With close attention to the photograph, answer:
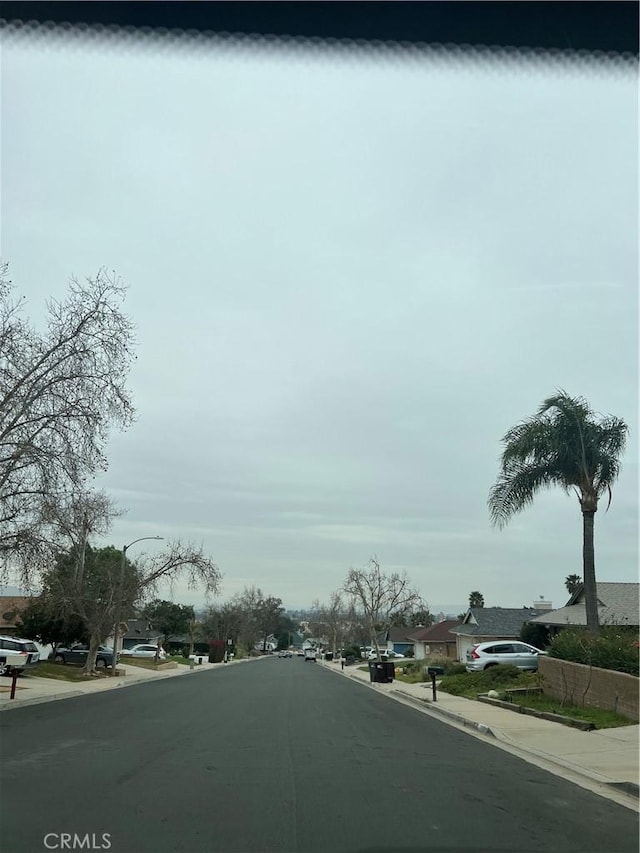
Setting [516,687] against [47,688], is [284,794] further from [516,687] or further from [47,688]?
[47,688]

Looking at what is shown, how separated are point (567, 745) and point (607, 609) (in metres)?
24.6

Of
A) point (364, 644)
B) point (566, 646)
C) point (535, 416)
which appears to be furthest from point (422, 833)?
point (364, 644)

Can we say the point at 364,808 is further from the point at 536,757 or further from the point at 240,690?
the point at 240,690

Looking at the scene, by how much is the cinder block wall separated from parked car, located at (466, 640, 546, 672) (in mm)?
8795

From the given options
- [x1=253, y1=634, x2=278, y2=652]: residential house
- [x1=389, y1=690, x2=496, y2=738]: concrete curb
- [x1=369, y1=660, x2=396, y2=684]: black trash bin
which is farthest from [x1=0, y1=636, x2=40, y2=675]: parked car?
[x1=253, y1=634, x2=278, y2=652]: residential house

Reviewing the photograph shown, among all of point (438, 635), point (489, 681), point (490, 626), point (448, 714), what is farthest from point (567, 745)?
point (438, 635)

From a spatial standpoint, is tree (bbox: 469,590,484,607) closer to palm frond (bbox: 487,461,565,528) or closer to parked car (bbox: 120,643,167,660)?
parked car (bbox: 120,643,167,660)

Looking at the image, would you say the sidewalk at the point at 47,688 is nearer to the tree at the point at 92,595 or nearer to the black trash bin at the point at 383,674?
the tree at the point at 92,595

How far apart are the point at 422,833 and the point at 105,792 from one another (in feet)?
12.8

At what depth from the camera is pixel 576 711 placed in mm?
18453

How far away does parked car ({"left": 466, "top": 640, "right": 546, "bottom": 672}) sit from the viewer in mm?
31719

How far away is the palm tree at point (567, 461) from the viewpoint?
24031 millimetres

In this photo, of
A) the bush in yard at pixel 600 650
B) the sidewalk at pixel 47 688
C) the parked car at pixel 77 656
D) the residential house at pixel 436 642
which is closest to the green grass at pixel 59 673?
the sidewalk at pixel 47 688

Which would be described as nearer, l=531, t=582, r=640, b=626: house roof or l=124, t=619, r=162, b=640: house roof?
l=531, t=582, r=640, b=626: house roof
